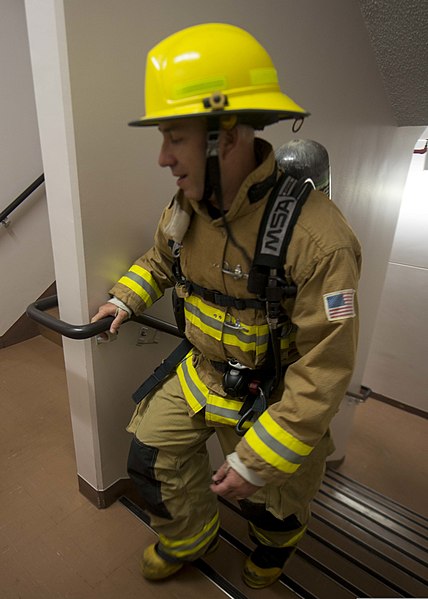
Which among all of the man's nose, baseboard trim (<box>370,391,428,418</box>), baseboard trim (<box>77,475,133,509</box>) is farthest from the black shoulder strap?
baseboard trim (<box>370,391,428,418</box>)

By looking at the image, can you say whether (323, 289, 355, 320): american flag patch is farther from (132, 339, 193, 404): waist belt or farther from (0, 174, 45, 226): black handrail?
(0, 174, 45, 226): black handrail

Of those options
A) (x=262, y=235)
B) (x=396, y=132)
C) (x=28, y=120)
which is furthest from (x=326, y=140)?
(x=28, y=120)

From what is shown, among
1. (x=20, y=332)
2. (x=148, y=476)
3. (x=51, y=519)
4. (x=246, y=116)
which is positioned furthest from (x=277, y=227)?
(x=20, y=332)

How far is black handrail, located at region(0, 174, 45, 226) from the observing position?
2432 mm

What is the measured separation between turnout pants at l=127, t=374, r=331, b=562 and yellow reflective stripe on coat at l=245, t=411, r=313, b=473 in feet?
0.96

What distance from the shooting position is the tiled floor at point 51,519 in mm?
1341

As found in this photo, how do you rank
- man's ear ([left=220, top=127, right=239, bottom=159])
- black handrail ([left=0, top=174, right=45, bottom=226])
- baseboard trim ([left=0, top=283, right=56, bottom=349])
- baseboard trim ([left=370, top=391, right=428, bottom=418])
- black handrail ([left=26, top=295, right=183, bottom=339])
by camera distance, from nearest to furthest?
1. man's ear ([left=220, top=127, right=239, bottom=159])
2. black handrail ([left=26, top=295, right=183, bottom=339])
3. black handrail ([left=0, top=174, right=45, bottom=226])
4. baseboard trim ([left=0, top=283, right=56, bottom=349])
5. baseboard trim ([left=370, top=391, right=428, bottom=418])

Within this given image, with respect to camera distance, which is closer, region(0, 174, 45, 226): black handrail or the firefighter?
the firefighter

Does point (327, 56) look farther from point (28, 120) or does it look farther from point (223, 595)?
point (223, 595)

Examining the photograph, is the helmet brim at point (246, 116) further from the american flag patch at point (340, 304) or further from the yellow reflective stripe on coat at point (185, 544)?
the yellow reflective stripe on coat at point (185, 544)

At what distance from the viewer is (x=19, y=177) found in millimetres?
2504

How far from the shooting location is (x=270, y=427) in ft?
3.05

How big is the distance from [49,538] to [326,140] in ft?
6.99

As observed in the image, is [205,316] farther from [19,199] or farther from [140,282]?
[19,199]
